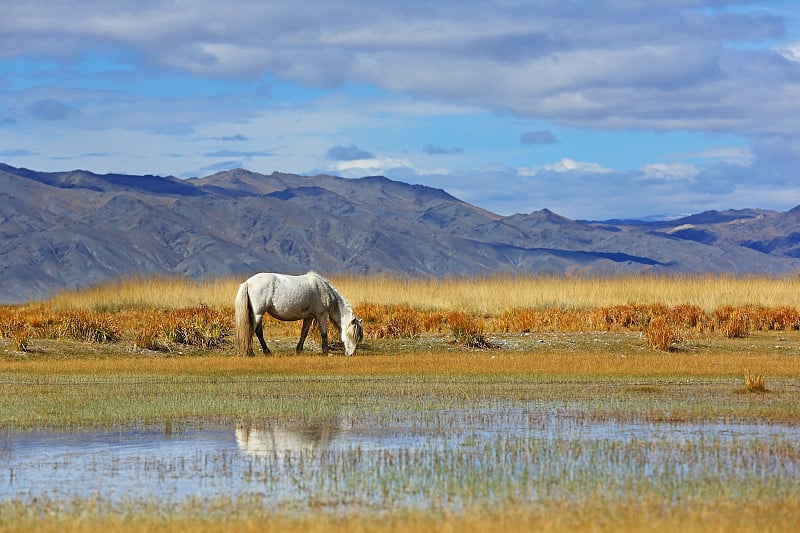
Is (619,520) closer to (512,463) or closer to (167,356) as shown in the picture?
Result: (512,463)

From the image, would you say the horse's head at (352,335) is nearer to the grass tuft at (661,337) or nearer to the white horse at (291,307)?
the white horse at (291,307)

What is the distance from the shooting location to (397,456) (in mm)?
12609

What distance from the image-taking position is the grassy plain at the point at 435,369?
983 cm

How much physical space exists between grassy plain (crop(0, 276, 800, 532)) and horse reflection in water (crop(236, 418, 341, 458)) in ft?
2.87

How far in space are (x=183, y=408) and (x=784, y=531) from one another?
944 cm

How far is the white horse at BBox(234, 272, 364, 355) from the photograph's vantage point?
25.4m

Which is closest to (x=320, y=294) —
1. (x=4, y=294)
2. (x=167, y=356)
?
(x=167, y=356)

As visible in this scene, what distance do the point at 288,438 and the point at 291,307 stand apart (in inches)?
493

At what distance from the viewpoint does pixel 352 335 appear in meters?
26.2

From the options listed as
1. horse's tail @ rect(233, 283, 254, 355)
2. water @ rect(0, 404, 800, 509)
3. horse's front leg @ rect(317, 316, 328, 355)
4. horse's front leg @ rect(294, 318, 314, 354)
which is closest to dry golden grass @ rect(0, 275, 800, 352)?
horse's front leg @ rect(294, 318, 314, 354)

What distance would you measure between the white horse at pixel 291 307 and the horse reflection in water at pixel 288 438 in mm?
10325

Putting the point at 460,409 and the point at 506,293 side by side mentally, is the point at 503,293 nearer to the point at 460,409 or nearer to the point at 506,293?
the point at 506,293

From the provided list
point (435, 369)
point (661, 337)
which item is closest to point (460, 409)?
point (435, 369)

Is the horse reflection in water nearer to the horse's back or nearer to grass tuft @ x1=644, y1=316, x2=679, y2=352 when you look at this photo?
the horse's back
